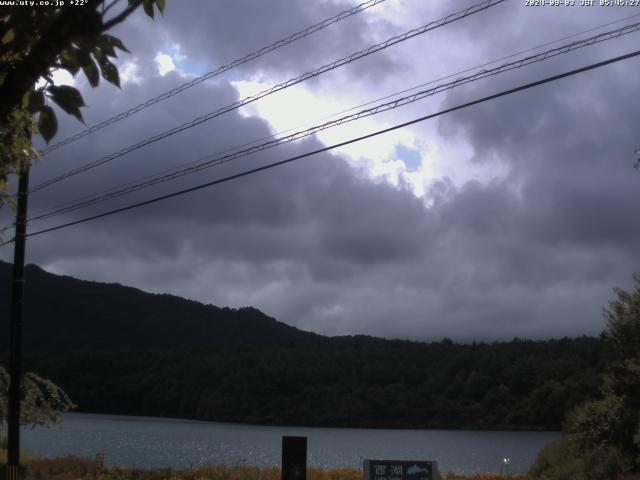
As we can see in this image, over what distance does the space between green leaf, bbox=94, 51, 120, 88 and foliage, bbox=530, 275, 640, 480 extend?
56.7ft

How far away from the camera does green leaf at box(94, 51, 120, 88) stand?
4.07 metres

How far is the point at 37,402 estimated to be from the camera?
73.5 feet

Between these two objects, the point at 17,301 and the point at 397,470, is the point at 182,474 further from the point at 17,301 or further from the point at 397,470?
the point at 397,470

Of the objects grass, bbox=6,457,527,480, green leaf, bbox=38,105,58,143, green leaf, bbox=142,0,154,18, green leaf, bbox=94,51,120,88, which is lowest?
grass, bbox=6,457,527,480

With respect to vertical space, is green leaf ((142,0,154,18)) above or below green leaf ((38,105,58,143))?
above

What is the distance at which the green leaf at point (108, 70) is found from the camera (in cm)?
407

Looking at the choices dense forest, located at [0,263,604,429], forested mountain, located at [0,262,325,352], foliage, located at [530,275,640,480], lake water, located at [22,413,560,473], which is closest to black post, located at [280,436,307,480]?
foliage, located at [530,275,640,480]

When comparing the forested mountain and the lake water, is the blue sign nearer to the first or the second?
the lake water

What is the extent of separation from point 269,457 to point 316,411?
170 ft

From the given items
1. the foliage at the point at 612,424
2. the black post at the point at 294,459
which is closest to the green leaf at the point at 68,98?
the black post at the point at 294,459

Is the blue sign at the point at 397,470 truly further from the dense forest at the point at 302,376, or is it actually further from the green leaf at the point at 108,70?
the dense forest at the point at 302,376

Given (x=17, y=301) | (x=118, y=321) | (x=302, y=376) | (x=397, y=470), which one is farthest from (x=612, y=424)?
(x=118, y=321)

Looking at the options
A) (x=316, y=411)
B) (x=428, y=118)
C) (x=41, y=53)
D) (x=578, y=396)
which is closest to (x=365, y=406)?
(x=316, y=411)

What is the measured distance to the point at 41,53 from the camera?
3777mm
